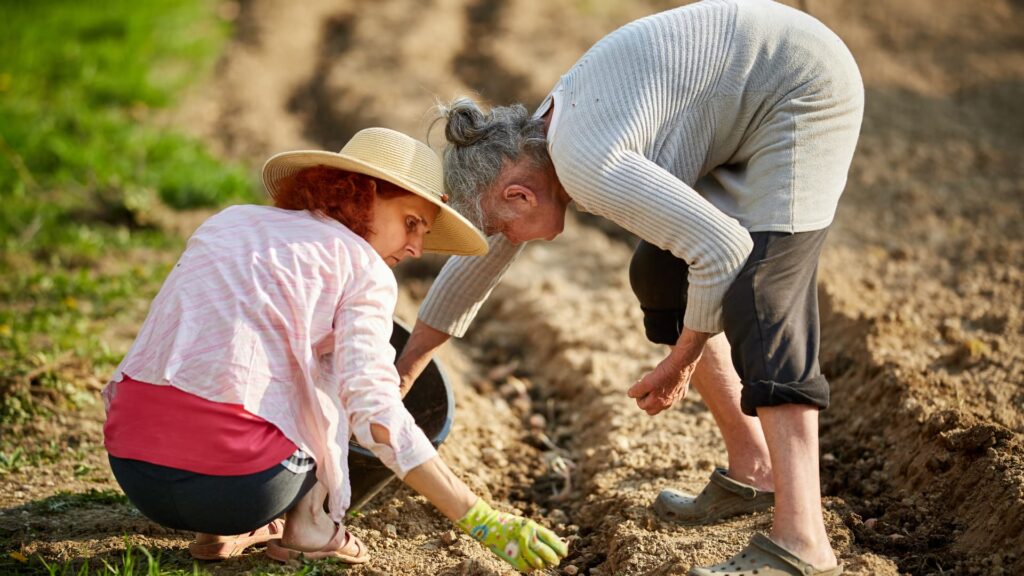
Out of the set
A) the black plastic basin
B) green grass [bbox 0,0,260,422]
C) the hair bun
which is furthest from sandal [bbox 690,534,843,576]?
green grass [bbox 0,0,260,422]

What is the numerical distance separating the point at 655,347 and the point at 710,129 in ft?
5.86

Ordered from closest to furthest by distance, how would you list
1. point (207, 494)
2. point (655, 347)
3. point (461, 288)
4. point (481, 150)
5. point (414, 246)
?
point (207, 494)
point (414, 246)
point (481, 150)
point (461, 288)
point (655, 347)

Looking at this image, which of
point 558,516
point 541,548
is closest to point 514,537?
point 541,548

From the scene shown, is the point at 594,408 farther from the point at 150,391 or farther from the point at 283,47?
the point at 283,47

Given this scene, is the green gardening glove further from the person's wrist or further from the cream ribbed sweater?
the cream ribbed sweater

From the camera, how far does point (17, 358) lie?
368 centimetres

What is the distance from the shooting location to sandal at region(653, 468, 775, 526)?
2797 mm

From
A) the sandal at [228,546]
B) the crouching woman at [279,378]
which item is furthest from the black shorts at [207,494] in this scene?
the sandal at [228,546]

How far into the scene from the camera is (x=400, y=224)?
244 centimetres

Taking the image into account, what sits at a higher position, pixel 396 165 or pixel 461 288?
pixel 396 165

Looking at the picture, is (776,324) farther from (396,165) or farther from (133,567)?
(133,567)

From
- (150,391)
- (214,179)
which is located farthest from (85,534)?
(214,179)

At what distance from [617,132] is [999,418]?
153 cm

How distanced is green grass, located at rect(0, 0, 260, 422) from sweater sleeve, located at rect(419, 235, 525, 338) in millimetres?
1391
